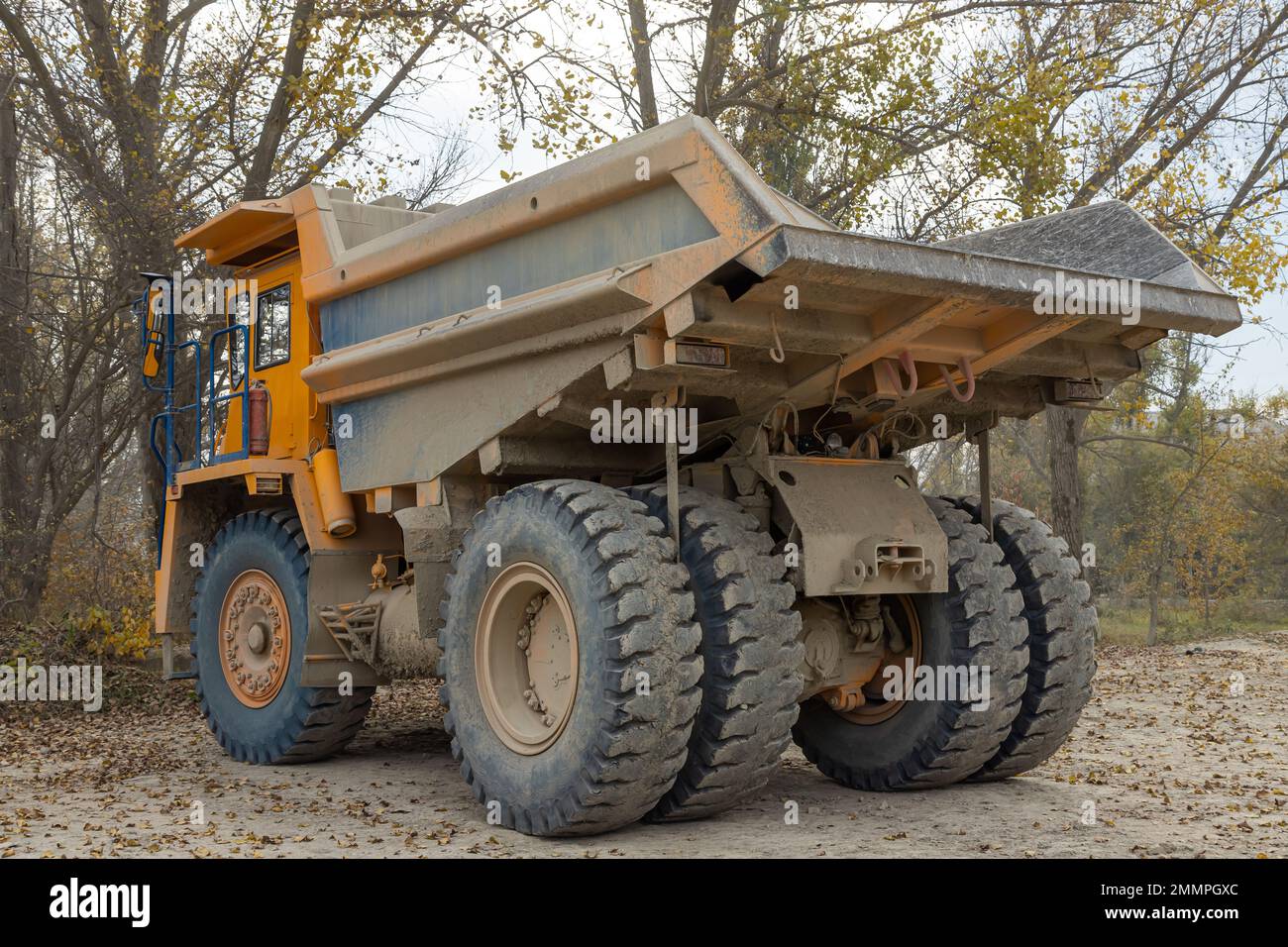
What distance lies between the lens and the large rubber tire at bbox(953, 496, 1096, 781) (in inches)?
274

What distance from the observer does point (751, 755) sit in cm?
586

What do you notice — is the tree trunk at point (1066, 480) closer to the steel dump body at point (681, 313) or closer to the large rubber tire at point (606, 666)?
the steel dump body at point (681, 313)

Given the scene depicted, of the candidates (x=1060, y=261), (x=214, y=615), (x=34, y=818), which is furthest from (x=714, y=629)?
(x=214, y=615)

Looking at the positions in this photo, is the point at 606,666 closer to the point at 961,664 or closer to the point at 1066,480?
the point at 961,664

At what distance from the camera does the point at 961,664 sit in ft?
21.8

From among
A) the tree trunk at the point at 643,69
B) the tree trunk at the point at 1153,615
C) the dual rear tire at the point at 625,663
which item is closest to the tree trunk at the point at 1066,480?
the tree trunk at the point at 1153,615

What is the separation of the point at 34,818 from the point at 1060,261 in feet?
19.7

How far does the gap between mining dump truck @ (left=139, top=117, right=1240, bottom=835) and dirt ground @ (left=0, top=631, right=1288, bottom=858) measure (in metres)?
0.25

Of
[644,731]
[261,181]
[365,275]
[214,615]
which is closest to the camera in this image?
[644,731]

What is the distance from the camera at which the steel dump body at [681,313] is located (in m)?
5.46

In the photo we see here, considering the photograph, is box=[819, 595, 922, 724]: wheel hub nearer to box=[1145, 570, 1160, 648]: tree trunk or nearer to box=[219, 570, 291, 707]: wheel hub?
box=[219, 570, 291, 707]: wheel hub

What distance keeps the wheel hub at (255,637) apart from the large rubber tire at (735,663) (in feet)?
11.5

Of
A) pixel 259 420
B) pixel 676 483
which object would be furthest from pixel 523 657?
pixel 259 420

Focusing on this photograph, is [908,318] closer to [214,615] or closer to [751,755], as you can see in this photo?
[751,755]
